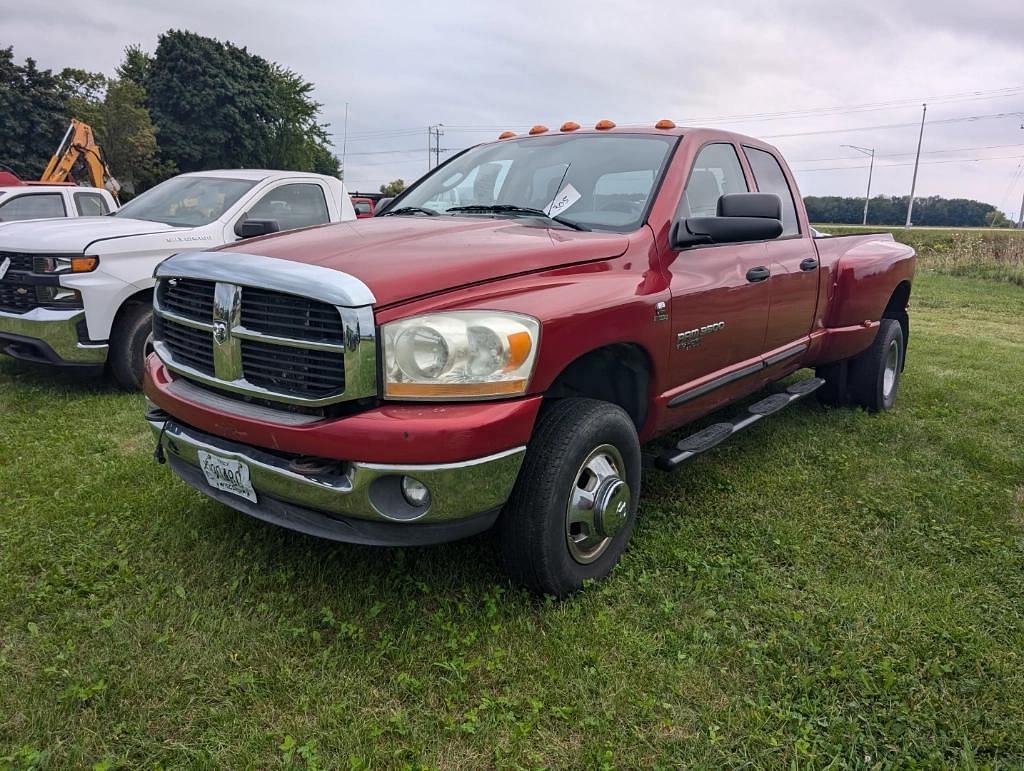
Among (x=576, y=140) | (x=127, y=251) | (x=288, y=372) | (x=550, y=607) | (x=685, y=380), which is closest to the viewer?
(x=288, y=372)

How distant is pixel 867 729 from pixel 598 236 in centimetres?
193

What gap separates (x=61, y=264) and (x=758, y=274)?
453 centimetres

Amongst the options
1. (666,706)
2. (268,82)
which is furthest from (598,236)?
(268,82)

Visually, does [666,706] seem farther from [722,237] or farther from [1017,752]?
[722,237]

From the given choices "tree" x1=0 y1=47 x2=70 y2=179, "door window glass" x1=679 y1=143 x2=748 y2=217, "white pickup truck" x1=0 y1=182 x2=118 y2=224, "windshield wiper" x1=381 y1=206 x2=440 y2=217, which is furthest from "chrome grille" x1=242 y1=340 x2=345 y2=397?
"tree" x1=0 y1=47 x2=70 y2=179

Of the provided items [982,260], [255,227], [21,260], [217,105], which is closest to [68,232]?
[21,260]

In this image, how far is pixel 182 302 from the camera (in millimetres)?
2777

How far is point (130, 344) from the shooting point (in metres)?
5.28

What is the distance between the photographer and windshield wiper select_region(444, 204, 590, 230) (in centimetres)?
321

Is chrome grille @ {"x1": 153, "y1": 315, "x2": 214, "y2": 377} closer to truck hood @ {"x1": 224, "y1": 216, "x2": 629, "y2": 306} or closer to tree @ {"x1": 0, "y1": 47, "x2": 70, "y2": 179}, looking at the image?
truck hood @ {"x1": 224, "y1": 216, "x2": 629, "y2": 306}

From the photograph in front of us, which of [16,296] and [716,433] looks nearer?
[716,433]

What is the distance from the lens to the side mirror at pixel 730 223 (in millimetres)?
3133

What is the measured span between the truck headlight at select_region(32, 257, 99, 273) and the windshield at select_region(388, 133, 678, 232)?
8.31ft

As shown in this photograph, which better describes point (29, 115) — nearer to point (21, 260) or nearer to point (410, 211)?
point (21, 260)
